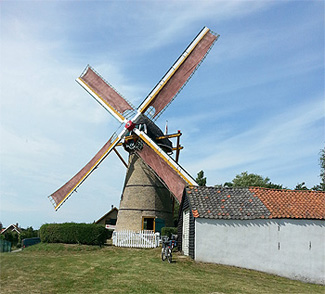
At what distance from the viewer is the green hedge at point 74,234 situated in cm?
2089

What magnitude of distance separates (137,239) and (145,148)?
6.24m

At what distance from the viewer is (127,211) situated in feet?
79.0

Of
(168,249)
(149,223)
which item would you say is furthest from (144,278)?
(149,223)

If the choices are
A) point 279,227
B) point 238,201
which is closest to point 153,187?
point 238,201

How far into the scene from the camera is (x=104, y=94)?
2555cm

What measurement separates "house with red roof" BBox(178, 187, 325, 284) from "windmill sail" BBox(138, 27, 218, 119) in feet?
31.5

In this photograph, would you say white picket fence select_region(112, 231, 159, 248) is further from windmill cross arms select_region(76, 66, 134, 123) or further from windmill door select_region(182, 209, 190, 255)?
windmill cross arms select_region(76, 66, 134, 123)

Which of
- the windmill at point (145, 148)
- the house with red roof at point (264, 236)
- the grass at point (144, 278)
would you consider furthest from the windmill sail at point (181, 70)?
the grass at point (144, 278)

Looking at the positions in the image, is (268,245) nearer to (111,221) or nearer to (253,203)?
(253,203)

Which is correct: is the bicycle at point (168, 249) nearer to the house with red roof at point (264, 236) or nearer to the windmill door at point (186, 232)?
the house with red roof at point (264, 236)

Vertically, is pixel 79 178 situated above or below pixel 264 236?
above

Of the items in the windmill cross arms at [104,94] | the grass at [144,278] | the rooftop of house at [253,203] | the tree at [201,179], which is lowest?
the grass at [144,278]

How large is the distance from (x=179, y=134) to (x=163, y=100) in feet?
9.06

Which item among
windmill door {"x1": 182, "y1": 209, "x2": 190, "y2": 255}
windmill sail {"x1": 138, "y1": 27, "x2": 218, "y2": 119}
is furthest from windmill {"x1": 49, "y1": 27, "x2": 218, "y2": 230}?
windmill door {"x1": 182, "y1": 209, "x2": 190, "y2": 255}
